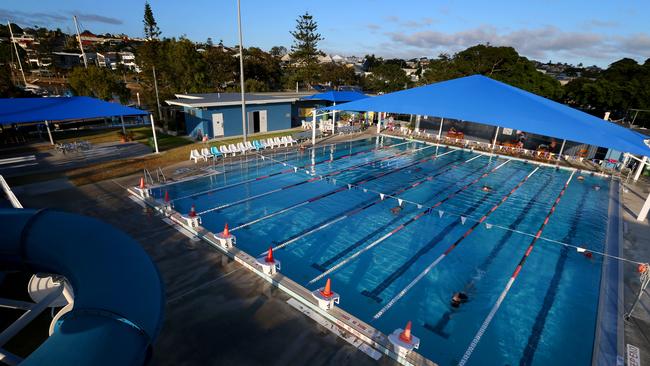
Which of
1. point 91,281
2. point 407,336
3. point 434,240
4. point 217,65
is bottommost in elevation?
point 434,240

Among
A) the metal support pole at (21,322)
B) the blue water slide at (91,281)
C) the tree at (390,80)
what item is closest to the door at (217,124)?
the metal support pole at (21,322)

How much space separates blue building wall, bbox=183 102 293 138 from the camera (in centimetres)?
2292

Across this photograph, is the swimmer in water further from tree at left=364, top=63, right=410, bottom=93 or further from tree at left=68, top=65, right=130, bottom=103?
tree at left=364, top=63, right=410, bottom=93

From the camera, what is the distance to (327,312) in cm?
700

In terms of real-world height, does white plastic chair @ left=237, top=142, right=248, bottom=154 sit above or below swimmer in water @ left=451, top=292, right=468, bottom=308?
above

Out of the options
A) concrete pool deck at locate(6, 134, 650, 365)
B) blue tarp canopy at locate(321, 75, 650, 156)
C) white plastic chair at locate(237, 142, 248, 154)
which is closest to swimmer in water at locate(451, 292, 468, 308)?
concrete pool deck at locate(6, 134, 650, 365)

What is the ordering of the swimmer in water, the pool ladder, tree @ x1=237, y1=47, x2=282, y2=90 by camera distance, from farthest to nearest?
tree @ x1=237, y1=47, x2=282, y2=90 < the pool ladder < the swimmer in water

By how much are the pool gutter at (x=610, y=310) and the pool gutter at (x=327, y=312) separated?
12.5ft

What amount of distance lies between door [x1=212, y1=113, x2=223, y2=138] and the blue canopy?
5.84 m

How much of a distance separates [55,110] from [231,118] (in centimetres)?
1054

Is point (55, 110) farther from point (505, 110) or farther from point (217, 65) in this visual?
point (217, 65)

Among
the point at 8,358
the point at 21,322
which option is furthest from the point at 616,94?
the point at 8,358

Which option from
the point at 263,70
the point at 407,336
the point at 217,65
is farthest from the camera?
the point at 263,70

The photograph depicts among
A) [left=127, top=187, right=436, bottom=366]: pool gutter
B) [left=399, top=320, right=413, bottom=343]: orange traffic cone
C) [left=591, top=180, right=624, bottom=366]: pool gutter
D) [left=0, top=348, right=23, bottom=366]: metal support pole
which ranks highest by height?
[left=0, top=348, right=23, bottom=366]: metal support pole
